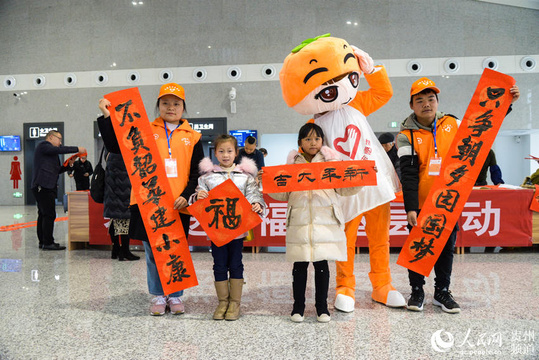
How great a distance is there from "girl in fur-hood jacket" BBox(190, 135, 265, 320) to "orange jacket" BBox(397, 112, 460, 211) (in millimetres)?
1050

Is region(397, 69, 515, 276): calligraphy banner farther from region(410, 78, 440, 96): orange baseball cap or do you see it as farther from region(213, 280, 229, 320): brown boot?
region(213, 280, 229, 320): brown boot

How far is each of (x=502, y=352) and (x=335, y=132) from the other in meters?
1.61

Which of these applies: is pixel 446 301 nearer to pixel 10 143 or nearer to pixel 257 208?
pixel 257 208

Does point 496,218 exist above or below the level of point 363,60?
below

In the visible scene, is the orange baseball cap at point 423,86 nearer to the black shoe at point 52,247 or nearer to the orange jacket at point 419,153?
the orange jacket at point 419,153

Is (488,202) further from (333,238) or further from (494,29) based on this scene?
(494,29)

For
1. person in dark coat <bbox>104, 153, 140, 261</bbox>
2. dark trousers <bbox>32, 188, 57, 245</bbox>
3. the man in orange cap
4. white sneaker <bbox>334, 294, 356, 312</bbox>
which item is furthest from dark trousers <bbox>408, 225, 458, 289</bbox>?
dark trousers <bbox>32, 188, 57, 245</bbox>

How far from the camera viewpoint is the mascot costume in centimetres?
257

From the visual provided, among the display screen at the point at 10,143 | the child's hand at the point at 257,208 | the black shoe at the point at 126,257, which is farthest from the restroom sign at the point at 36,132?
the child's hand at the point at 257,208

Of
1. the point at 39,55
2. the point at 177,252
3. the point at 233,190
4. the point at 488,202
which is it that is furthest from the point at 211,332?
the point at 39,55

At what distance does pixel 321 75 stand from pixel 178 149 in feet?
3.64

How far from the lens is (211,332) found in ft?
7.89

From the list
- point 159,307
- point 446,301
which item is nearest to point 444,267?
point 446,301

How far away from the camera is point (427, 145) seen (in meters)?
2.76
